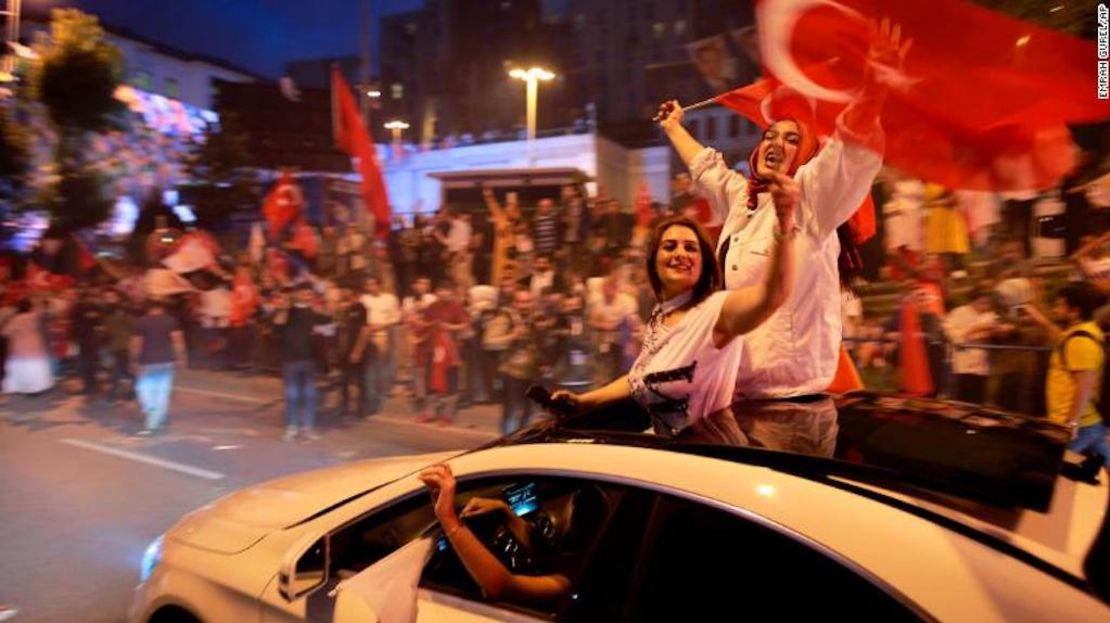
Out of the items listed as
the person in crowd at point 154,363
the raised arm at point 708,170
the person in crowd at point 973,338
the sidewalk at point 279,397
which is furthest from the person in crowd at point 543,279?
the raised arm at point 708,170

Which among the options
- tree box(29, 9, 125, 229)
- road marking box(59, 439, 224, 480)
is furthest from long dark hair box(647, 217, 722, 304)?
tree box(29, 9, 125, 229)

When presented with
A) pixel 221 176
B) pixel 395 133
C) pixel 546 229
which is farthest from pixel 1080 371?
pixel 221 176

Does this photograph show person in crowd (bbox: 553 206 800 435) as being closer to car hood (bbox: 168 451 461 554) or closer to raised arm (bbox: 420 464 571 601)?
raised arm (bbox: 420 464 571 601)

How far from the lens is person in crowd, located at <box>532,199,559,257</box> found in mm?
9297

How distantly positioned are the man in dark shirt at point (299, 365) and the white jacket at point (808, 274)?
7140mm

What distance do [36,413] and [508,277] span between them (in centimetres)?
698

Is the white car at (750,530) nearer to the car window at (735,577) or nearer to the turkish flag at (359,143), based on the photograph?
the car window at (735,577)

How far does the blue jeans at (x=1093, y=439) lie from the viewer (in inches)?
171

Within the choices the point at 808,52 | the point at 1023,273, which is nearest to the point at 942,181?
the point at 808,52

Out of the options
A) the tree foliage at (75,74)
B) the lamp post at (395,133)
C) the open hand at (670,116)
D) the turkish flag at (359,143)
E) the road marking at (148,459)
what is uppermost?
the tree foliage at (75,74)

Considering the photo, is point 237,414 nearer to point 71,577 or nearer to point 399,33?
point 71,577

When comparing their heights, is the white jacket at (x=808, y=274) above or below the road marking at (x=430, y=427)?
above

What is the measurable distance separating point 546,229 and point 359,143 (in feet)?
8.00

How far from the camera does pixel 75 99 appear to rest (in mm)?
15141
